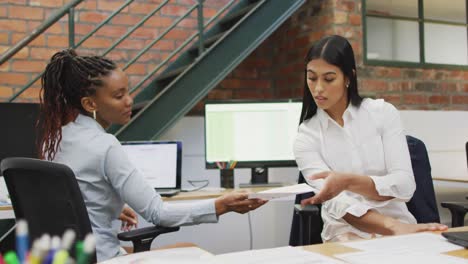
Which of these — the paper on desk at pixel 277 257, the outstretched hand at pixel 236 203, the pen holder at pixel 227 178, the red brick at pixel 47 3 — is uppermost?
the red brick at pixel 47 3

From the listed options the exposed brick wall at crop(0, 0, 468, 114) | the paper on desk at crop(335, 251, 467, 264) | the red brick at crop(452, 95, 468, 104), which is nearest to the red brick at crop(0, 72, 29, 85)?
the exposed brick wall at crop(0, 0, 468, 114)

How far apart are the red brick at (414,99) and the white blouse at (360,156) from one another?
2025 millimetres

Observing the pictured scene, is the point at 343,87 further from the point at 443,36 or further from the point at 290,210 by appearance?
the point at 443,36

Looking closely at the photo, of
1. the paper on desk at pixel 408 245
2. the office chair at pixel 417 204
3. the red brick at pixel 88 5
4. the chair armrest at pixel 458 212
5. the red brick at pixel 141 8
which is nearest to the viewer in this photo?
the paper on desk at pixel 408 245

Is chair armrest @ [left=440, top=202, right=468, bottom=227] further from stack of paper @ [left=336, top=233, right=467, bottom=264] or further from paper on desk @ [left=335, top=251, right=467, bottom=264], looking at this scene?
paper on desk @ [left=335, top=251, right=467, bottom=264]

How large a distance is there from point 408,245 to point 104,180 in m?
0.81

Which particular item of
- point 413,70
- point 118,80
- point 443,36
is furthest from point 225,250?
point 443,36

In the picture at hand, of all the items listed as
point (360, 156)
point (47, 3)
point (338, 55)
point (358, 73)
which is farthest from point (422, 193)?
point (47, 3)

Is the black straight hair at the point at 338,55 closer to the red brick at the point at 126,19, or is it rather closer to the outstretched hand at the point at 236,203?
the outstretched hand at the point at 236,203

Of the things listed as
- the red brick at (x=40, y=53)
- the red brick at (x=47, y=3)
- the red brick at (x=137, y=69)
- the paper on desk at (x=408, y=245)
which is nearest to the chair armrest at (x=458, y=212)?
the paper on desk at (x=408, y=245)

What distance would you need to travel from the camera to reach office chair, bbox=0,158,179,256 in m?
1.12

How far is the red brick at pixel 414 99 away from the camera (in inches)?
141

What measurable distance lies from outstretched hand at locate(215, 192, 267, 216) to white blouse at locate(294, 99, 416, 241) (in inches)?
11.6

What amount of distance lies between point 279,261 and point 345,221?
70 centimetres
